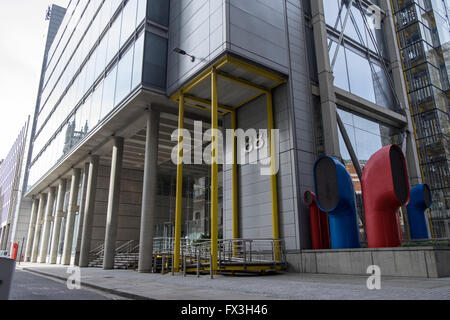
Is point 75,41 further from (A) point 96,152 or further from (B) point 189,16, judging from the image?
(B) point 189,16

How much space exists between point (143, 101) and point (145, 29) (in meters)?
4.11

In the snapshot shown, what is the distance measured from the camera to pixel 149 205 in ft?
62.3

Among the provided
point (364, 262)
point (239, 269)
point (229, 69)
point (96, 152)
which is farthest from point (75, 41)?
point (364, 262)

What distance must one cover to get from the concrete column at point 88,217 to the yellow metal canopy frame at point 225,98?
12.9 metres

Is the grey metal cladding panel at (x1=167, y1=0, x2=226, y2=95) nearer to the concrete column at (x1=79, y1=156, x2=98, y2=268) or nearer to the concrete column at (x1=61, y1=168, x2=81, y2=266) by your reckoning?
the concrete column at (x1=79, y1=156, x2=98, y2=268)

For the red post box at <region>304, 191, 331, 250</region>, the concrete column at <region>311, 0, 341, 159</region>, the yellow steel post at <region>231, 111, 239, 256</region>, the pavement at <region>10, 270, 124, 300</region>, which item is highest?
the concrete column at <region>311, 0, 341, 159</region>

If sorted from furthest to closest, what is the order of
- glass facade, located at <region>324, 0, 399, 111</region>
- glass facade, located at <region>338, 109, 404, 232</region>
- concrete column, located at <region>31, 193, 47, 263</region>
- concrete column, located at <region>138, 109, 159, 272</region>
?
concrete column, located at <region>31, 193, 47, 263</region>, glass facade, located at <region>324, 0, 399, 111</region>, glass facade, located at <region>338, 109, 404, 232</region>, concrete column, located at <region>138, 109, 159, 272</region>

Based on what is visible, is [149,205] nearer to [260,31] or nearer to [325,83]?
[260,31]

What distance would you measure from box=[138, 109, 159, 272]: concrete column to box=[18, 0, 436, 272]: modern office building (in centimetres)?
6

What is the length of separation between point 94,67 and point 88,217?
12.2 meters

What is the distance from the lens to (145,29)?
1986cm

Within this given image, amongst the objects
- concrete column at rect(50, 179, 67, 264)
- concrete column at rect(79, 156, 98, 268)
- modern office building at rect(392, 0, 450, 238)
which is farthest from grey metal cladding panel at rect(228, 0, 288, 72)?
concrete column at rect(50, 179, 67, 264)

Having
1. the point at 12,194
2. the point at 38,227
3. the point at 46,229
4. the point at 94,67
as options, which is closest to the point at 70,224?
the point at 46,229

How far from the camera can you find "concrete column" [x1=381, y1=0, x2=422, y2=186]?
23188 millimetres
